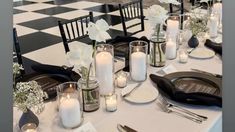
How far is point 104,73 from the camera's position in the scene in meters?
1.28

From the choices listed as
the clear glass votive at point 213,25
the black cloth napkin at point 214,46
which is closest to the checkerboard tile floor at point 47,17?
the clear glass votive at point 213,25

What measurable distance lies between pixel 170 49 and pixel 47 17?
350cm

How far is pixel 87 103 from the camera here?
1.15 m

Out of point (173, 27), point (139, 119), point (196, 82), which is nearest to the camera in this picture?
point (139, 119)

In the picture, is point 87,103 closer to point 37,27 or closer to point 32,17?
point 37,27

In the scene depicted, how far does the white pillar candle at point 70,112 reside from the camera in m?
1.04

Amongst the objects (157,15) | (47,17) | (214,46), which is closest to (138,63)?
(157,15)

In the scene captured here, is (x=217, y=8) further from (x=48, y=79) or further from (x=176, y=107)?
(x=48, y=79)

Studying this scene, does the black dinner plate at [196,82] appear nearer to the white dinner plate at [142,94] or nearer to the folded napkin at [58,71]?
the white dinner plate at [142,94]

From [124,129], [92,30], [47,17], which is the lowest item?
[124,129]

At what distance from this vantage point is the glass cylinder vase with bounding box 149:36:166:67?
5.05 feet

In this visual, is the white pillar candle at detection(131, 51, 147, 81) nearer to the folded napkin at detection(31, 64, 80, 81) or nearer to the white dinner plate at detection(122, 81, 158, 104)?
the white dinner plate at detection(122, 81, 158, 104)
